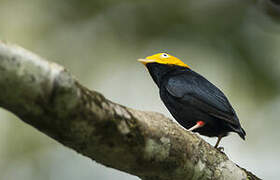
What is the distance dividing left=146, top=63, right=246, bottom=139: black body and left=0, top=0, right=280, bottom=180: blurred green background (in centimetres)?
211

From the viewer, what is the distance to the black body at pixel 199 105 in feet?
15.8

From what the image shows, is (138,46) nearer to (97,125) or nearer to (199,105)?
(199,105)

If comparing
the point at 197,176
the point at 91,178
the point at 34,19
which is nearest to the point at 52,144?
the point at 91,178

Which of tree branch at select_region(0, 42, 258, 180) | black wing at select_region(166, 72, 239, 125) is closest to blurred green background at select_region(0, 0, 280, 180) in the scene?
black wing at select_region(166, 72, 239, 125)

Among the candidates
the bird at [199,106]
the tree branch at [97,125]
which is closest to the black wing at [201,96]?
the bird at [199,106]

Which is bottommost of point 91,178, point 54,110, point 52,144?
point 91,178

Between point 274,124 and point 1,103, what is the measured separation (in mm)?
7072

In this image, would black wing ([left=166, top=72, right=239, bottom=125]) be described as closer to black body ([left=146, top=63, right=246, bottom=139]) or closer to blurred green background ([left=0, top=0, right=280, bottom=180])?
black body ([left=146, top=63, right=246, bottom=139])

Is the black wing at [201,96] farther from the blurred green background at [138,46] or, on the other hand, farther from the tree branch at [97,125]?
the blurred green background at [138,46]

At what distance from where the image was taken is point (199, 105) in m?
4.90

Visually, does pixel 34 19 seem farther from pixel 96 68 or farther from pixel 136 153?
pixel 136 153

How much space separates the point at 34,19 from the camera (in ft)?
25.4

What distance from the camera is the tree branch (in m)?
2.23

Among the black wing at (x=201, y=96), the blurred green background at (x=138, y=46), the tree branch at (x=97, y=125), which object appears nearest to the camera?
the tree branch at (x=97, y=125)
